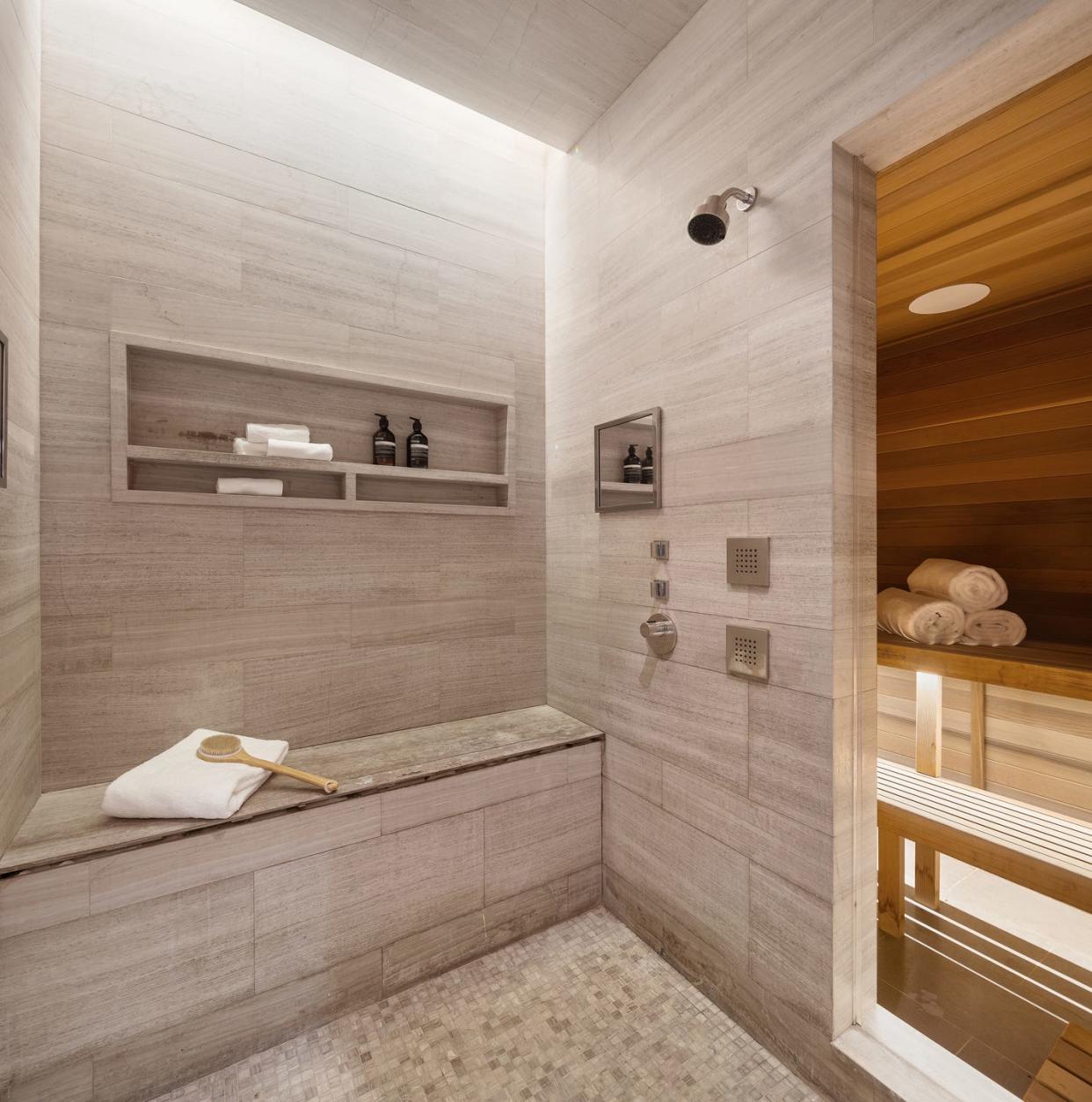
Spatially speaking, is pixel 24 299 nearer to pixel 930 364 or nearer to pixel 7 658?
pixel 7 658

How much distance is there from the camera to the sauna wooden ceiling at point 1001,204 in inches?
44.4

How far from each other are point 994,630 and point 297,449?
2219 mm

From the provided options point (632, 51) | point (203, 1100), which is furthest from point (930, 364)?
point (203, 1100)

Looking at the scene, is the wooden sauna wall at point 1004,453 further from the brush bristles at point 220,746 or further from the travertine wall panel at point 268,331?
the brush bristles at point 220,746

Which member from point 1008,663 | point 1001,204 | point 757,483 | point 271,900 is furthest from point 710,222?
point 271,900

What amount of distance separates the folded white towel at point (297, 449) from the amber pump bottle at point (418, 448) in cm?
29

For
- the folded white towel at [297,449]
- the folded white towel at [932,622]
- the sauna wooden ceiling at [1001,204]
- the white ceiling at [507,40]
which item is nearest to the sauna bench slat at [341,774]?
the folded white towel at [297,449]

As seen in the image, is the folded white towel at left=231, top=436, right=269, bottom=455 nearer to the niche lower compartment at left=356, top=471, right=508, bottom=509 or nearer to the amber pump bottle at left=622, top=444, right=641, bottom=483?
the niche lower compartment at left=356, top=471, right=508, bottom=509

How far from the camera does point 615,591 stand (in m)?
1.83

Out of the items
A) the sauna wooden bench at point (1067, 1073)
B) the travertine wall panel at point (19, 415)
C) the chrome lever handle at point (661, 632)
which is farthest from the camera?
the chrome lever handle at point (661, 632)

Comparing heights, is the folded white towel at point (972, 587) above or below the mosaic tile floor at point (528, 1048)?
above

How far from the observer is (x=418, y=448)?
6.20 ft

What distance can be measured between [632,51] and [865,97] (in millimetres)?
877

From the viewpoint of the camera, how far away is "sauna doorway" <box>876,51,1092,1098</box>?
1.31m
